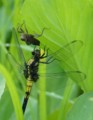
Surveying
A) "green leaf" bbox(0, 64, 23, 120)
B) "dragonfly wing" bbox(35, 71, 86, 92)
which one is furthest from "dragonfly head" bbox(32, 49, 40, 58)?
"green leaf" bbox(0, 64, 23, 120)

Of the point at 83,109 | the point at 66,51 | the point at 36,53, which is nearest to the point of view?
the point at 83,109

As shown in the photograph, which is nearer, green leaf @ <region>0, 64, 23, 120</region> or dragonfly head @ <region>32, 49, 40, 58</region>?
green leaf @ <region>0, 64, 23, 120</region>

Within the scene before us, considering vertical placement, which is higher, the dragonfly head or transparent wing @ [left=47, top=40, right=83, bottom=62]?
transparent wing @ [left=47, top=40, right=83, bottom=62]

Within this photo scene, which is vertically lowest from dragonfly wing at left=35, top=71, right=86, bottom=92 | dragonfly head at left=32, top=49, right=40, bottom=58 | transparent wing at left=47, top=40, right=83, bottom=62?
dragonfly wing at left=35, top=71, right=86, bottom=92

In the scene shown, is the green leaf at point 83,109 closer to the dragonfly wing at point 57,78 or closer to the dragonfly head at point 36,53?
the dragonfly wing at point 57,78

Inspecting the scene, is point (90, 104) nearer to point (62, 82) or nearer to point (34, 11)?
point (34, 11)

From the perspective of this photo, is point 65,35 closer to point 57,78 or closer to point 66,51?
point 66,51

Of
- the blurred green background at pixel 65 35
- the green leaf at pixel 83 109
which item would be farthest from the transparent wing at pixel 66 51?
the green leaf at pixel 83 109

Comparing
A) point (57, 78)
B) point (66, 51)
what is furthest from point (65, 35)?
point (57, 78)

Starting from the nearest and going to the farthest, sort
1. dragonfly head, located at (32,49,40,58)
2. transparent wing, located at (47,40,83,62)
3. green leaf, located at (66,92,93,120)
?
green leaf, located at (66,92,93,120) → transparent wing, located at (47,40,83,62) → dragonfly head, located at (32,49,40,58)

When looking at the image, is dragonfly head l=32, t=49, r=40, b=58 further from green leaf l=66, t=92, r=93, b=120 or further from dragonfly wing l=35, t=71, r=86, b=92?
green leaf l=66, t=92, r=93, b=120

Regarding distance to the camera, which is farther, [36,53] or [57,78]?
[57,78]

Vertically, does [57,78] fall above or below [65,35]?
below
